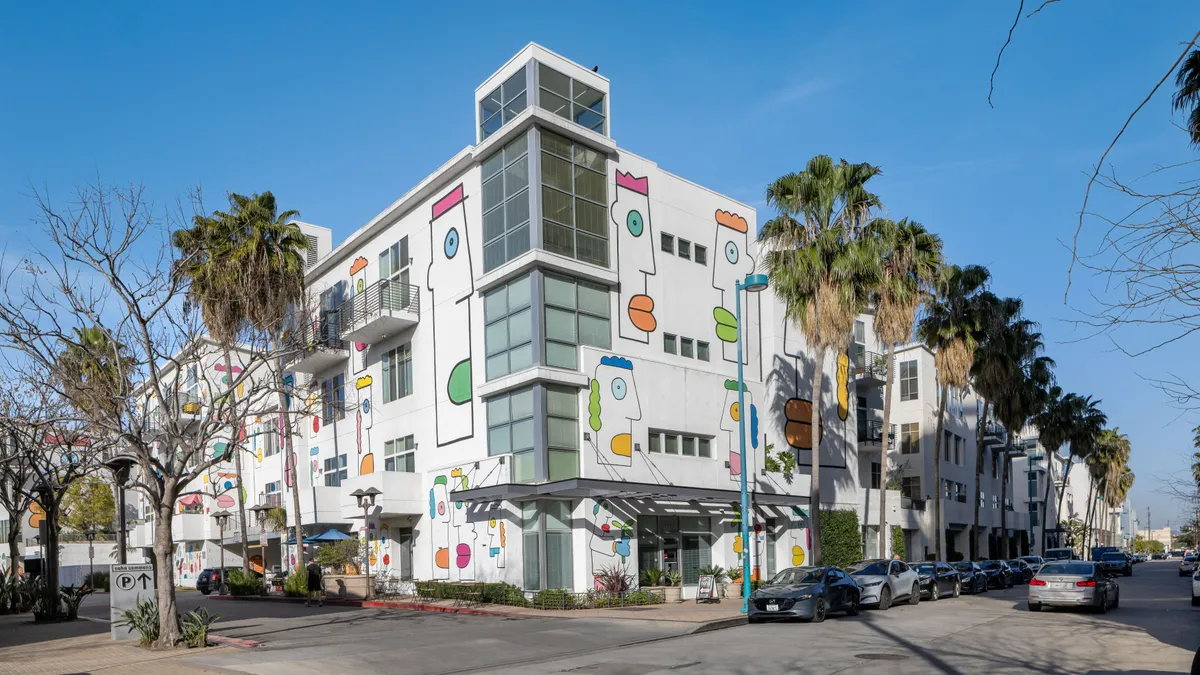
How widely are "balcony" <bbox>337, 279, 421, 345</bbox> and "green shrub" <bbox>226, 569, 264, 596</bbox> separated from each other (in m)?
12.0

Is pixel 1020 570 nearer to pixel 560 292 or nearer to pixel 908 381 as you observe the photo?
pixel 908 381

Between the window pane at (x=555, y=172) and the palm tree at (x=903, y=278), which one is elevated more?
the window pane at (x=555, y=172)

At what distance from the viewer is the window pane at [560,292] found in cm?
3103

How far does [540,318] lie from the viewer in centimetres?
3030

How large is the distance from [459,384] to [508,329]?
3.42 m

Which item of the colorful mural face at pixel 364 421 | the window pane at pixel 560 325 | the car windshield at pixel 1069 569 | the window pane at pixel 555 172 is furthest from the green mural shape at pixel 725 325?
the car windshield at pixel 1069 569

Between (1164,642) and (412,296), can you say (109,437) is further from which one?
(1164,642)

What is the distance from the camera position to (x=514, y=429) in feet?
101

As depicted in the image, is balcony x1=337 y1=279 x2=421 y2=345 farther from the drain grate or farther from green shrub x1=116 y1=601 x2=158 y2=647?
the drain grate

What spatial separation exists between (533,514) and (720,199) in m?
15.2

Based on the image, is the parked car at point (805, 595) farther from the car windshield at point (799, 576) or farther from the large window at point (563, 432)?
the large window at point (563, 432)

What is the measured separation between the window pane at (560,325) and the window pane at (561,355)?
0.76ft

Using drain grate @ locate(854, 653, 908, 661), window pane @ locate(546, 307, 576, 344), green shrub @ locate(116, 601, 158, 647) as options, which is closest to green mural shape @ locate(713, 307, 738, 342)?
window pane @ locate(546, 307, 576, 344)

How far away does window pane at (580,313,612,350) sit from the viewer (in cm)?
3198
